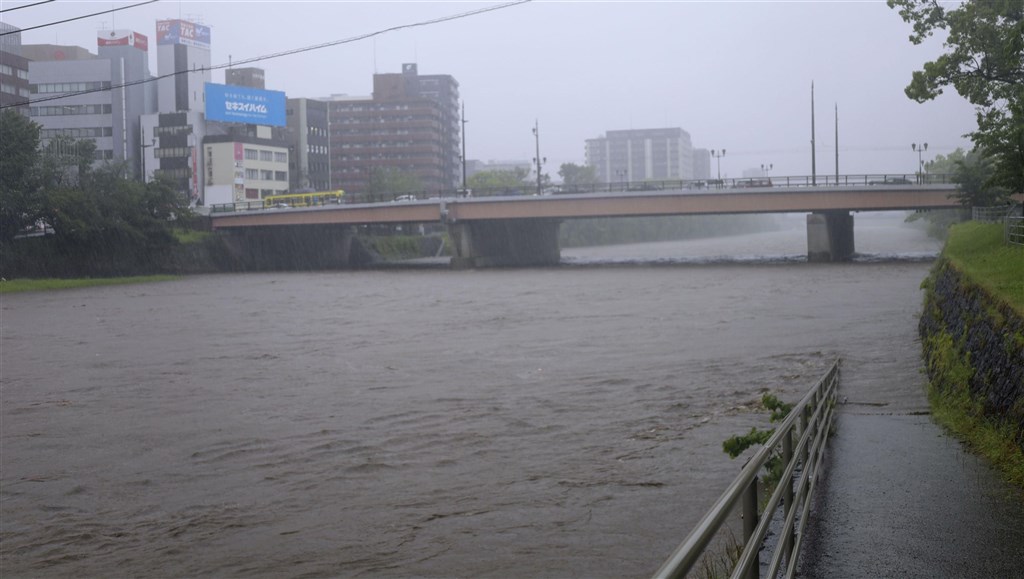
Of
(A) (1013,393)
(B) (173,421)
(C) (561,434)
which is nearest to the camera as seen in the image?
(A) (1013,393)

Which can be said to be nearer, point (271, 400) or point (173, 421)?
point (173, 421)

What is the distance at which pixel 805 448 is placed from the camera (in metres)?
7.59

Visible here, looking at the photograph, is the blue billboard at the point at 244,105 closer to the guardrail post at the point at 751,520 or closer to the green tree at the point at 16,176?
the green tree at the point at 16,176

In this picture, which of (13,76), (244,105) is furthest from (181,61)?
(13,76)

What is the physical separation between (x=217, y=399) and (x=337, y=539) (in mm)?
10189

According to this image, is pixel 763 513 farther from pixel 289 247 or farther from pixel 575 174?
pixel 575 174

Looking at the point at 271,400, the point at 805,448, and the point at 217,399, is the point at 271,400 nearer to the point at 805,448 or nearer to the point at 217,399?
the point at 217,399

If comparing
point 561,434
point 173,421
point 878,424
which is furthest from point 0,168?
point 878,424

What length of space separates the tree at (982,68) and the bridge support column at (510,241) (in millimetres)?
46971

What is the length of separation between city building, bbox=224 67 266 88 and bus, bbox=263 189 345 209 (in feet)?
142

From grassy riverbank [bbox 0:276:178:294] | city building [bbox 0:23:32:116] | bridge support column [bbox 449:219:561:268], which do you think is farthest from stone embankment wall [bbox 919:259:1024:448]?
city building [bbox 0:23:32:116]

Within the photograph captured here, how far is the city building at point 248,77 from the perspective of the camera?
134 meters

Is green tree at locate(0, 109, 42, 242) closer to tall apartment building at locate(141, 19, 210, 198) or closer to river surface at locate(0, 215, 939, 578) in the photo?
river surface at locate(0, 215, 939, 578)

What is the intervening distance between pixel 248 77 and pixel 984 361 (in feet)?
431
